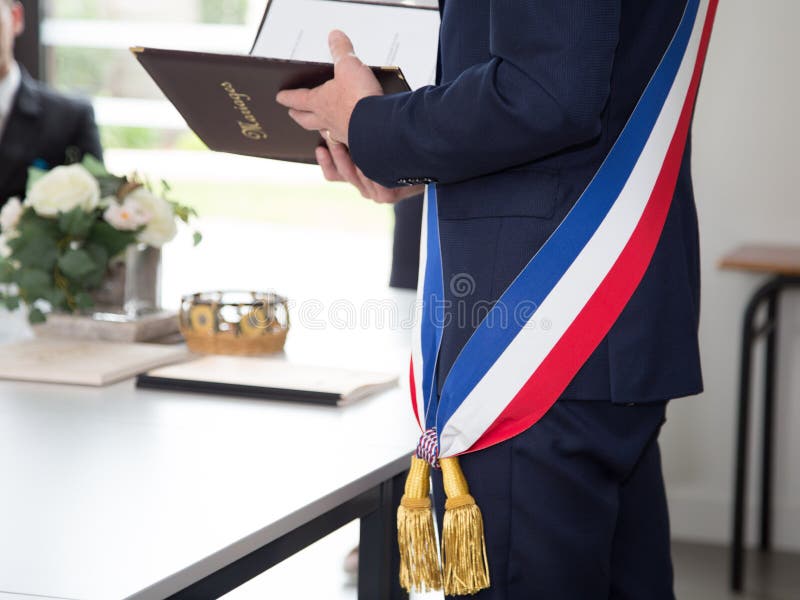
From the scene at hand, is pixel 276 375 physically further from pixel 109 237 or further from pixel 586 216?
pixel 586 216

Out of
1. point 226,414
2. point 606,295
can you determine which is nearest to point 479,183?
point 606,295

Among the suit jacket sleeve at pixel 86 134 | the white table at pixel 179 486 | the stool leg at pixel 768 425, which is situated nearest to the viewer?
the white table at pixel 179 486

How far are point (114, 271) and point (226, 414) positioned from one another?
2.18ft

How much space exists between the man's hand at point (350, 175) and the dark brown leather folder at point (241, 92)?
0.08 feet

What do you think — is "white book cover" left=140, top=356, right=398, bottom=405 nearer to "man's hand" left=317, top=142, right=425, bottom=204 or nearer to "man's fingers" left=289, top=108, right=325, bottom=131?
"man's hand" left=317, top=142, right=425, bottom=204

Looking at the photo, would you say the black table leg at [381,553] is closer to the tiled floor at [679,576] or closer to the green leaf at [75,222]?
the tiled floor at [679,576]

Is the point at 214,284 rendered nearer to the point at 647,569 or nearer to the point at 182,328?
the point at 182,328

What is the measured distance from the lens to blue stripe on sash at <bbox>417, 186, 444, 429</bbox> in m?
1.04

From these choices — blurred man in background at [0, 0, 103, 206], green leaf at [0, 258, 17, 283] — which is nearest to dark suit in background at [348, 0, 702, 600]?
green leaf at [0, 258, 17, 283]

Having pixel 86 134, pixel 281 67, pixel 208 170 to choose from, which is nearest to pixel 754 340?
pixel 281 67

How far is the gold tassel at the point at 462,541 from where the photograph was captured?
979 mm

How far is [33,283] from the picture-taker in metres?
1.81

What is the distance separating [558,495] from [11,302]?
123cm

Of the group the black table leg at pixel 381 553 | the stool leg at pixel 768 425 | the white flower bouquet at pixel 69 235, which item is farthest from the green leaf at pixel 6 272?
the stool leg at pixel 768 425
